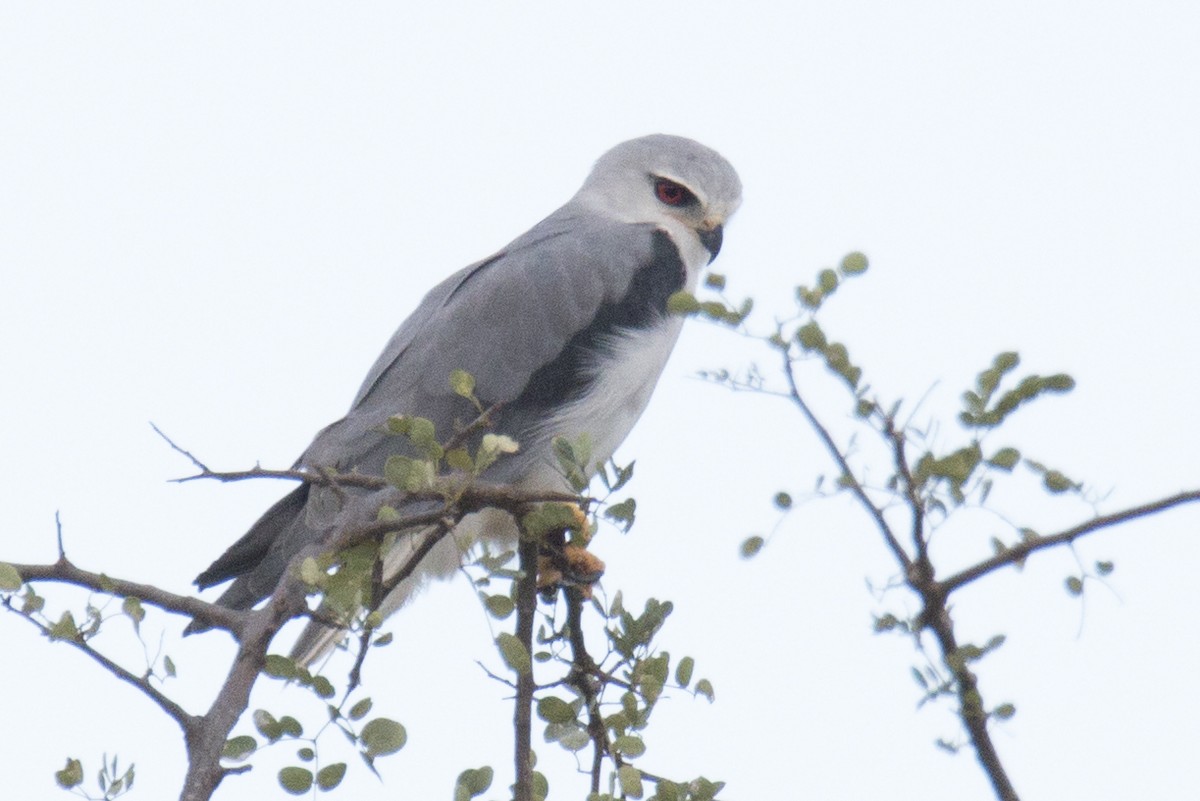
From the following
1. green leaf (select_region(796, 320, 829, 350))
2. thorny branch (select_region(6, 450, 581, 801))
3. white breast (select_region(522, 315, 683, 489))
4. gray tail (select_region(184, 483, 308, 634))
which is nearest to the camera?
thorny branch (select_region(6, 450, 581, 801))

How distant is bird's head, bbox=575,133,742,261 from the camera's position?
571cm

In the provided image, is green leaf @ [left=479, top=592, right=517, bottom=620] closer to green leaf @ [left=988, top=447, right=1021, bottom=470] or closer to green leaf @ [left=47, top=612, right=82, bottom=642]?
green leaf @ [left=47, top=612, right=82, bottom=642]

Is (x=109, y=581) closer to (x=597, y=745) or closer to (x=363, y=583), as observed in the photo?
(x=363, y=583)

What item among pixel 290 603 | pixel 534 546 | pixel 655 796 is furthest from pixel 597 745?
pixel 290 603

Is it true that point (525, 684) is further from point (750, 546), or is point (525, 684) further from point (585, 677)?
point (750, 546)

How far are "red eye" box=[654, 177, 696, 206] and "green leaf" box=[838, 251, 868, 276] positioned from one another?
363cm

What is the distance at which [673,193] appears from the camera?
19.1 ft

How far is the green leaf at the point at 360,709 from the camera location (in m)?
2.16

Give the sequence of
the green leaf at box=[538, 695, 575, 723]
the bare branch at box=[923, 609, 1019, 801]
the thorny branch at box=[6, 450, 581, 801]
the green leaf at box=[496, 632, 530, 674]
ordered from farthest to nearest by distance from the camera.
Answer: the green leaf at box=[538, 695, 575, 723] < the green leaf at box=[496, 632, 530, 674] < the thorny branch at box=[6, 450, 581, 801] < the bare branch at box=[923, 609, 1019, 801]

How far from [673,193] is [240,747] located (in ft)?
13.1

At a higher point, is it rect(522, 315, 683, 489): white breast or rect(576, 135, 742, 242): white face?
rect(576, 135, 742, 242): white face

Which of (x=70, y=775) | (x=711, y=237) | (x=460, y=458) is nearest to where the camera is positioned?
(x=70, y=775)

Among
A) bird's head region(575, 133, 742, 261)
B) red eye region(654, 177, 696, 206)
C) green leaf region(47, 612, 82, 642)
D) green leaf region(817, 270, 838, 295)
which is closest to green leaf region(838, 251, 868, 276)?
green leaf region(817, 270, 838, 295)

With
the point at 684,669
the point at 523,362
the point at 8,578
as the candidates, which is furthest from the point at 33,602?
the point at 523,362
